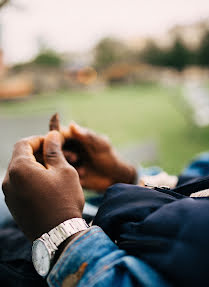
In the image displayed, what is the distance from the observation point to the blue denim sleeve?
465mm

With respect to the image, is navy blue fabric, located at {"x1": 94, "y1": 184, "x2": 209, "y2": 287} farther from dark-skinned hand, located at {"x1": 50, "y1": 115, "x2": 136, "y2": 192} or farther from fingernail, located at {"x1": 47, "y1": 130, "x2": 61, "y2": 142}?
dark-skinned hand, located at {"x1": 50, "y1": 115, "x2": 136, "y2": 192}

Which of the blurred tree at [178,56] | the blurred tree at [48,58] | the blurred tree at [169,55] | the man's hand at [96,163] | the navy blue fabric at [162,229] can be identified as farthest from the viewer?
the blurred tree at [48,58]

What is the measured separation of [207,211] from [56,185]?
299mm

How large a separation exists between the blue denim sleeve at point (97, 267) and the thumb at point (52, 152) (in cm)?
20

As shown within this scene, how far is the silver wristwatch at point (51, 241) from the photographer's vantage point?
1.74ft

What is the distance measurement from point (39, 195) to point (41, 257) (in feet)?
0.39

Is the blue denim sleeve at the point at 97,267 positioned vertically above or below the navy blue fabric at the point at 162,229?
below

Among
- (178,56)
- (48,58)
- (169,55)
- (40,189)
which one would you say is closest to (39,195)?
(40,189)

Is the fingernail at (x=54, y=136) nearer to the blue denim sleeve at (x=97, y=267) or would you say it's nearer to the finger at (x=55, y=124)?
the finger at (x=55, y=124)

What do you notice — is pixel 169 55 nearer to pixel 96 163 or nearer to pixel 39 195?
pixel 96 163

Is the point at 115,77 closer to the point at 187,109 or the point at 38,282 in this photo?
the point at 187,109

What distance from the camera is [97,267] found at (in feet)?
1.58

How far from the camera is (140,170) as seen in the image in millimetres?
1103

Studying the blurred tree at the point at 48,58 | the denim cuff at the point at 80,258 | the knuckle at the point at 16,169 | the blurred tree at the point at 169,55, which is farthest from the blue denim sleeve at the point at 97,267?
the blurred tree at the point at 48,58
